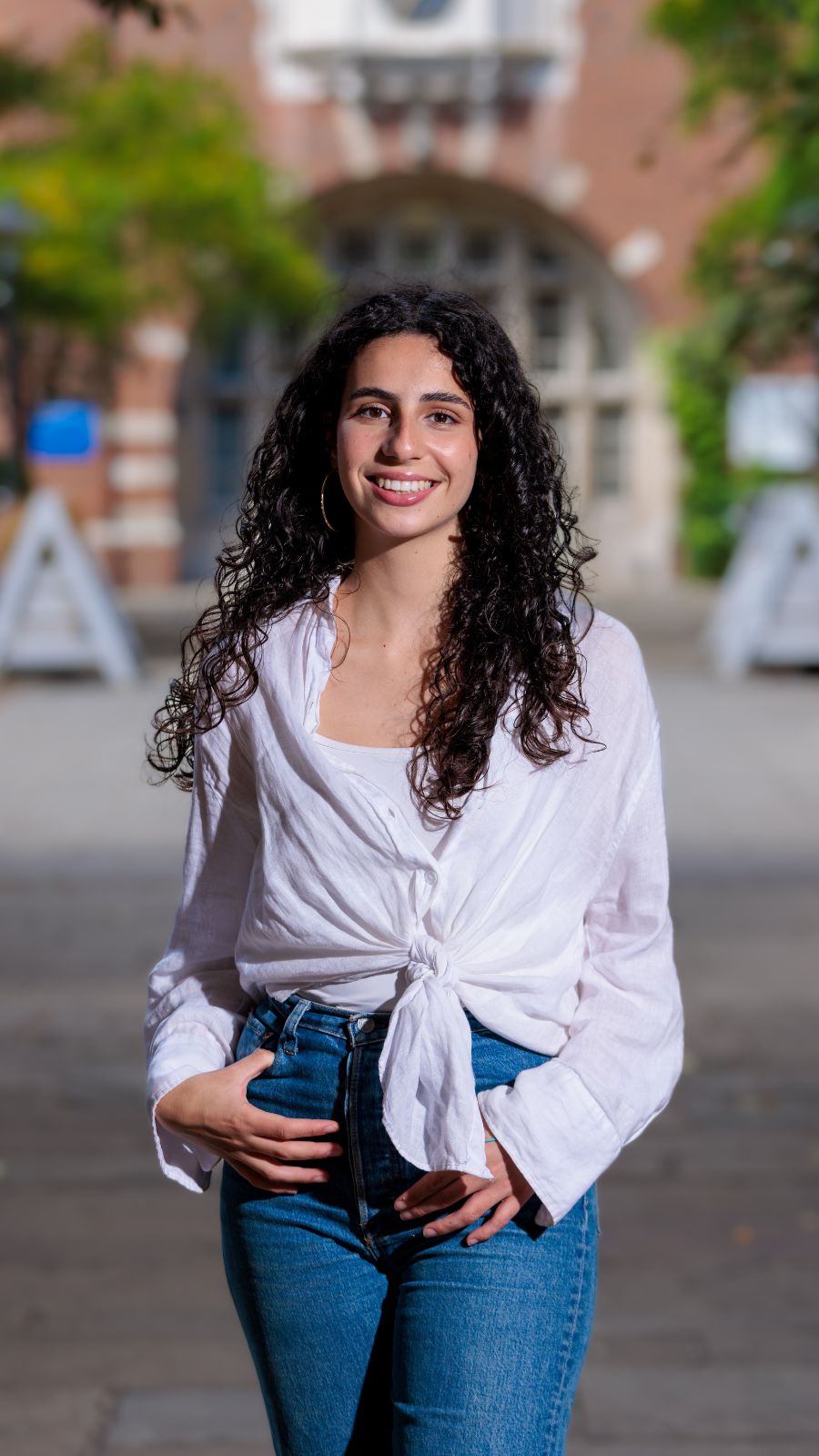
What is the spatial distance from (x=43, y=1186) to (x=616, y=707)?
2.99m

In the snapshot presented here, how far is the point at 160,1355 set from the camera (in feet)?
11.8

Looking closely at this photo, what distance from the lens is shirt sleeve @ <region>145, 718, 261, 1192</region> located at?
1986mm

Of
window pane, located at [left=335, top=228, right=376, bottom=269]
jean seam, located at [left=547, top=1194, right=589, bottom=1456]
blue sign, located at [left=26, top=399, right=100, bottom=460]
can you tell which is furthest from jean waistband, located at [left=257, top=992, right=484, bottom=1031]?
window pane, located at [left=335, top=228, right=376, bottom=269]

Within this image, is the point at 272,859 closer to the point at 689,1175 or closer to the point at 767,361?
the point at 689,1175

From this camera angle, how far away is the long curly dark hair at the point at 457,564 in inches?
74.4

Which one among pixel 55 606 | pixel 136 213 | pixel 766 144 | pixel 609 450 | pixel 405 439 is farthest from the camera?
→ pixel 609 450

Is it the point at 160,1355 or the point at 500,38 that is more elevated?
the point at 500,38

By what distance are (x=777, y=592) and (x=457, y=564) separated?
1233cm

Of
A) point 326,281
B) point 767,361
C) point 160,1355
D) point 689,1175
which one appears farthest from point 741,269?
point 160,1355

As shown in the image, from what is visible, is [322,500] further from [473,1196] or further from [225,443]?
[225,443]

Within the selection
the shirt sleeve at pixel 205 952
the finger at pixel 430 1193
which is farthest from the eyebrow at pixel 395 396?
the finger at pixel 430 1193

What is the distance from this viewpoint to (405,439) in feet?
6.31

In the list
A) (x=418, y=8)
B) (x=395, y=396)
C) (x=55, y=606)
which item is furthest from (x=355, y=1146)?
(x=418, y=8)

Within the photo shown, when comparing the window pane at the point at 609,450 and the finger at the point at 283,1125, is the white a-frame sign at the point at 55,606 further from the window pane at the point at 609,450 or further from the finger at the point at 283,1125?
the window pane at the point at 609,450
